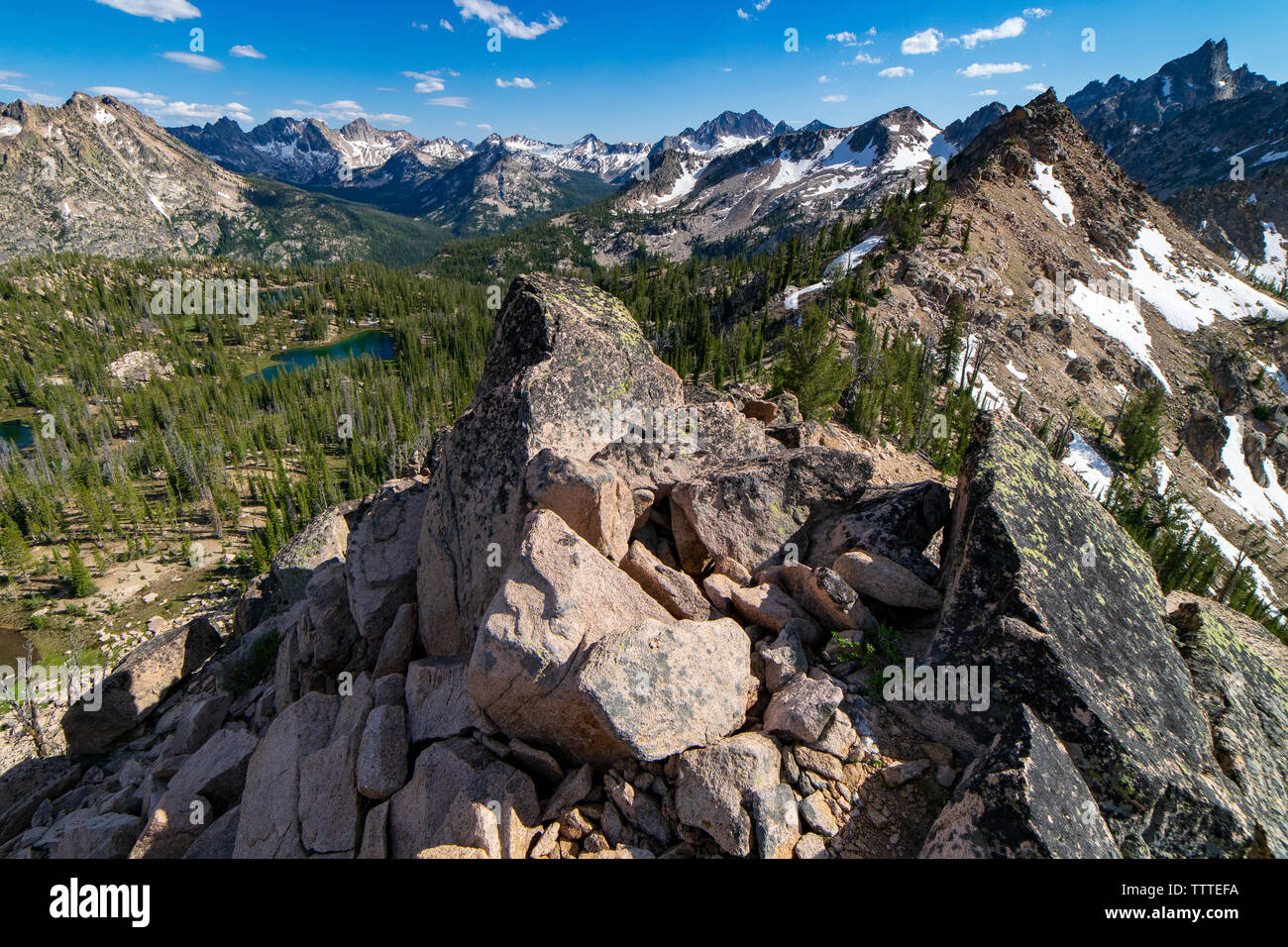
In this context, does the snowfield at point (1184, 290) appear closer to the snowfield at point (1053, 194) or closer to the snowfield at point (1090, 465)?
the snowfield at point (1053, 194)

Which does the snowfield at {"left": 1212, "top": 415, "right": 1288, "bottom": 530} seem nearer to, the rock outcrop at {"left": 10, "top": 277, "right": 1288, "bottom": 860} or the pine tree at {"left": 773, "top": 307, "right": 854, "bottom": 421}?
the pine tree at {"left": 773, "top": 307, "right": 854, "bottom": 421}

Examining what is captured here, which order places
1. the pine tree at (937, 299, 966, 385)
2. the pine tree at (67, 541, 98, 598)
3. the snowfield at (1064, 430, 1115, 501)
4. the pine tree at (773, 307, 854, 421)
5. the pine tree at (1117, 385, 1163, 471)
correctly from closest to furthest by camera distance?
the pine tree at (773, 307, 854, 421) < the pine tree at (67, 541, 98, 598) < the snowfield at (1064, 430, 1115, 501) < the pine tree at (937, 299, 966, 385) < the pine tree at (1117, 385, 1163, 471)

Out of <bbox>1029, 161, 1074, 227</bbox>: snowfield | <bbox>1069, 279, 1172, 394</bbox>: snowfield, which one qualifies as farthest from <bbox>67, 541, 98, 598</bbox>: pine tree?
<bbox>1029, 161, 1074, 227</bbox>: snowfield

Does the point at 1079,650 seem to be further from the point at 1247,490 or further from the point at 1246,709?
the point at 1247,490

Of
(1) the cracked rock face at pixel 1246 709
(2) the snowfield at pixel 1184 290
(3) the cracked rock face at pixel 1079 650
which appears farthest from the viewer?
(2) the snowfield at pixel 1184 290

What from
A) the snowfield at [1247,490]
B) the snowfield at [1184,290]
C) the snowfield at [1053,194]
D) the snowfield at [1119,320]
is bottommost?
the snowfield at [1247,490]

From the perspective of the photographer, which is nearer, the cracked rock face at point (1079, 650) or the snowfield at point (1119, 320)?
the cracked rock face at point (1079, 650)

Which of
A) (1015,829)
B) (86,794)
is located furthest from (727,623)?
(86,794)

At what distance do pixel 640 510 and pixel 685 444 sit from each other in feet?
8.48

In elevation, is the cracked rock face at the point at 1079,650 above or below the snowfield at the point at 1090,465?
above

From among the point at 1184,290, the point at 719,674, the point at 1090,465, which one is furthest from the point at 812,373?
the point at 1184,290

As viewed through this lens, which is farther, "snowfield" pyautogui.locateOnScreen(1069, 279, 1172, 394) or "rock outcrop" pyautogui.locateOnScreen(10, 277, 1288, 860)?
"snowfield" pyautogui.locateOnScreen(1069, 279, 1172, 394)

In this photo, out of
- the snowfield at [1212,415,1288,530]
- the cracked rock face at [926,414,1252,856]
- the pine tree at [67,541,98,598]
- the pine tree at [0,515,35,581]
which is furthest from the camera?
the snowfield at [1212,415,1288,530]

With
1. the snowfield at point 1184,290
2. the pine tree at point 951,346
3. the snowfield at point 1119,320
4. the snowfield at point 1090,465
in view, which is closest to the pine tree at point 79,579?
the pine tree at point 951,346
